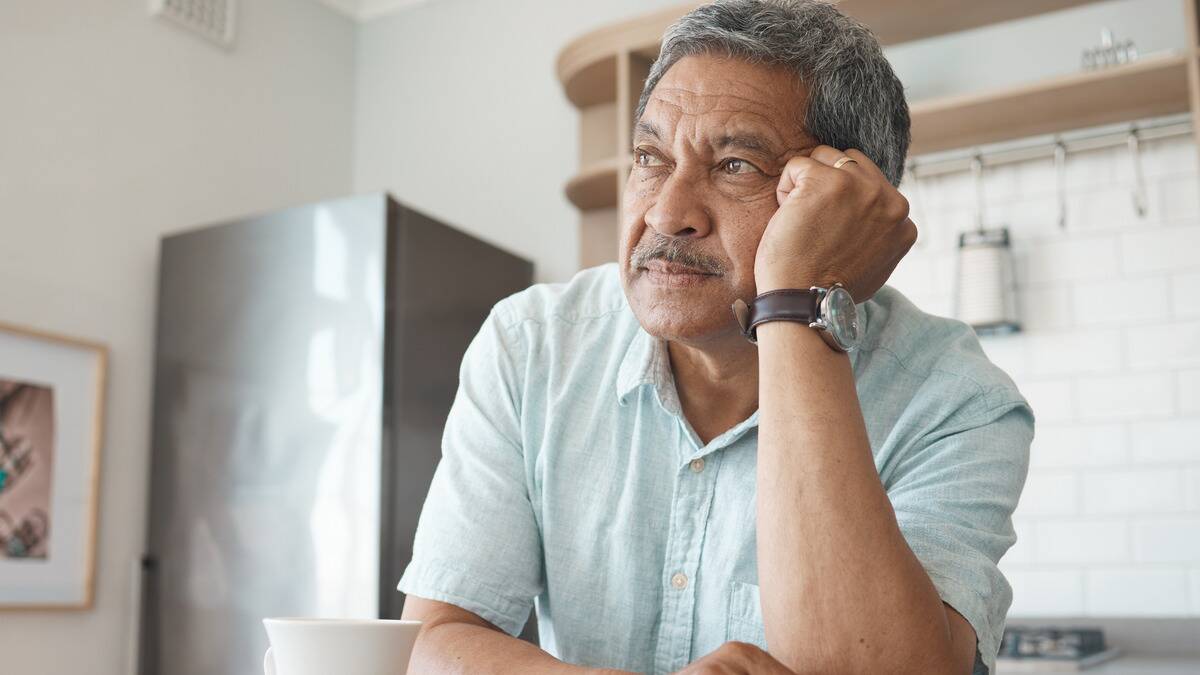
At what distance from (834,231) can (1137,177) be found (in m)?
1.88

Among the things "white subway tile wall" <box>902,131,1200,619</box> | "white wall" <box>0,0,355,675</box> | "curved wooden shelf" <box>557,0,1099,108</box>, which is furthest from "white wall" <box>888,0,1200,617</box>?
"white wall" <box>0,0,355,675</box>

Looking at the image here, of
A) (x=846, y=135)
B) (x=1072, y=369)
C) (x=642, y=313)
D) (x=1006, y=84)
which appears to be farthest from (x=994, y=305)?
(x=642, y=313)

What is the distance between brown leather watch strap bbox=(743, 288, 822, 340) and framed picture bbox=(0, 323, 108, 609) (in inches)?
86.3

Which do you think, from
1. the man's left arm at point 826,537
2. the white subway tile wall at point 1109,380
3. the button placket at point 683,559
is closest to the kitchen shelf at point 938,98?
the white subway tile wall at point 1109,380

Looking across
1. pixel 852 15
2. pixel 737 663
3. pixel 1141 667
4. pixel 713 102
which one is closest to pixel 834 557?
pixel 737 663

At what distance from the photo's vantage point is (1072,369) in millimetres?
2748

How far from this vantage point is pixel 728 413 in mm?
1316

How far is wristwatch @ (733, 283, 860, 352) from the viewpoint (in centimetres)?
106

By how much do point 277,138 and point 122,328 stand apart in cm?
89

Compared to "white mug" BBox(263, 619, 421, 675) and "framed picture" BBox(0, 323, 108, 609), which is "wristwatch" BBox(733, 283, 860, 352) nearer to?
"white mug" BBox(263, 619, 421, 675)

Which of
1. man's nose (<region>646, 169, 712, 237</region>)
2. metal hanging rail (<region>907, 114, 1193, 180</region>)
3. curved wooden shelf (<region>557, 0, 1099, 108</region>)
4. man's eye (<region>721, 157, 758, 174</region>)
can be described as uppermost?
curved wooden shelf (<region>557, 0, 1099, 108</region>)

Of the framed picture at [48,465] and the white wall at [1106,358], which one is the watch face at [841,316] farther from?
the framed picture at [48,465]

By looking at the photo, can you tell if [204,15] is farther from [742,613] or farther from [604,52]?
[742,613]

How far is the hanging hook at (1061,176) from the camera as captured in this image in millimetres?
2754
